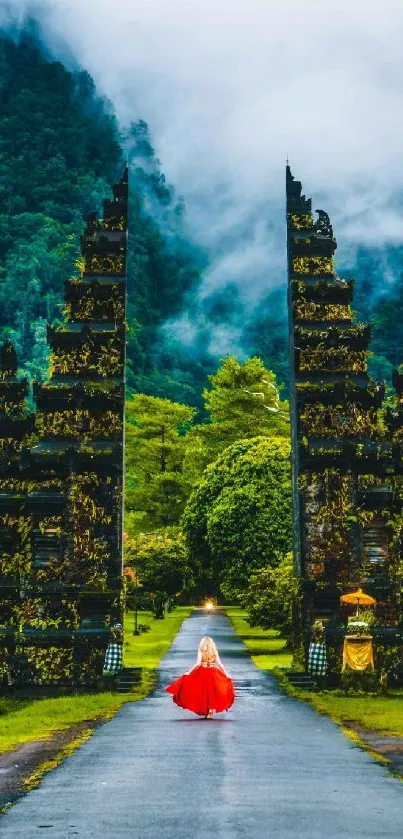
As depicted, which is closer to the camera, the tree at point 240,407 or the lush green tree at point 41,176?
the tree at point 240,407

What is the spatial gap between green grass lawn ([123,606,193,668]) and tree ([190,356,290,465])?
17.5 m

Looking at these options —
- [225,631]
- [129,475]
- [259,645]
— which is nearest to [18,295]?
[129,475]

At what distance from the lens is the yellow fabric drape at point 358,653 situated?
84.8ft

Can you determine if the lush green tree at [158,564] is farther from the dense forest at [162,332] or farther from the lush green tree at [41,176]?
the lush green tree at [41,176]

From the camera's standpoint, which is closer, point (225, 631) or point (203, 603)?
point (225, 631)

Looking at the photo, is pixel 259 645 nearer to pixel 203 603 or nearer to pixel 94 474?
pixel 94 474

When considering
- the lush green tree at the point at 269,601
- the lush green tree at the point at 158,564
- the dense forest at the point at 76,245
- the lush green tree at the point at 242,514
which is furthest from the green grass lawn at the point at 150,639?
the dense forest at the point at 76,245

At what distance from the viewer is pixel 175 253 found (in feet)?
542

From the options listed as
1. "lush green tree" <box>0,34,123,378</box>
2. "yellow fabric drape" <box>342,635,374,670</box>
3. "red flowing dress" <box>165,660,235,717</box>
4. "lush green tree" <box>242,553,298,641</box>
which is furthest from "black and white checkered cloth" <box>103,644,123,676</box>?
"lush green tree" <box>0,34,123,378</box>

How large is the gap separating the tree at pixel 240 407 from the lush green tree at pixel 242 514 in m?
24.8

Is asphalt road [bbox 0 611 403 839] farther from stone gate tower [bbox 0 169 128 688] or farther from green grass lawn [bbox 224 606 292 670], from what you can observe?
green grass lawn [bbox 224 606 292 670]

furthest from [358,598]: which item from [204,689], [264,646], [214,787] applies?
[264,646]

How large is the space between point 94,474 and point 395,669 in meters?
9.51

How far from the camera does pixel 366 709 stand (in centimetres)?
2219
